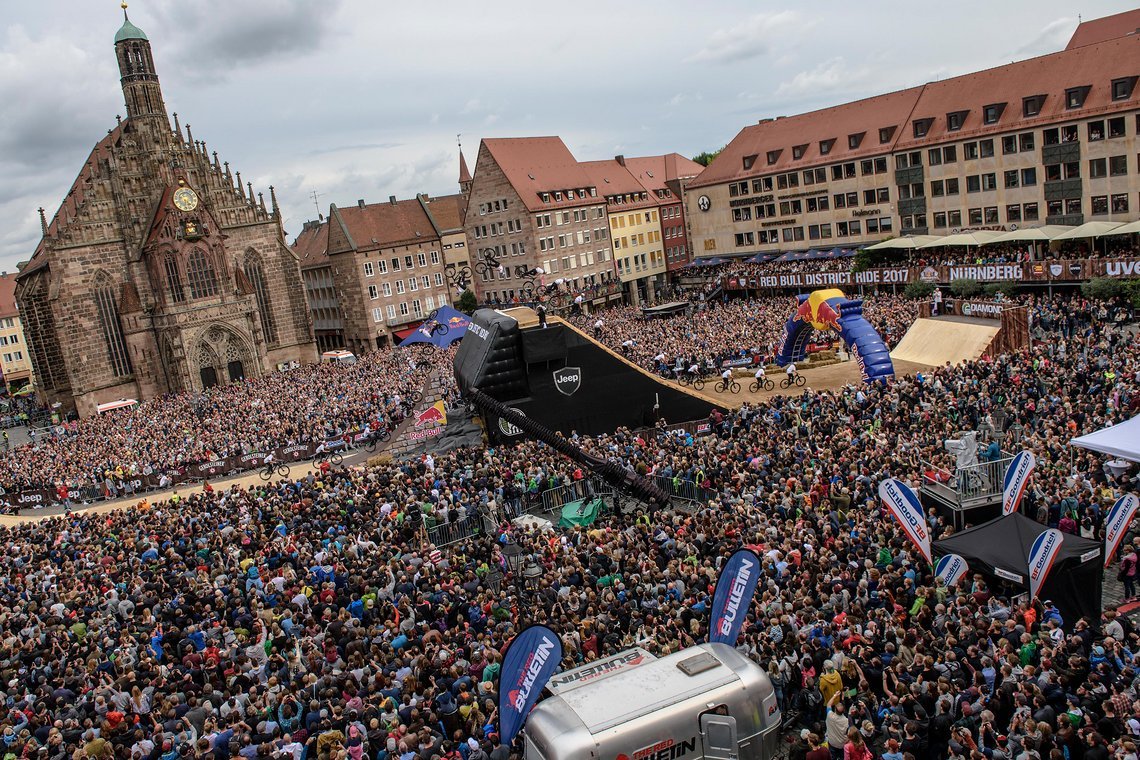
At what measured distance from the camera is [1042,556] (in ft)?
43.7

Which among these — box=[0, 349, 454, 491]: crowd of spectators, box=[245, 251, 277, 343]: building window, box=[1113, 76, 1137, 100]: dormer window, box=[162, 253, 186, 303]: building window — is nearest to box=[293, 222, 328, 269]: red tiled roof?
box=[245, 251, 277, 343]: building window

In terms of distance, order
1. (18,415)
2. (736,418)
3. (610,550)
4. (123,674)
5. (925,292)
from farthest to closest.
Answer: (18,415)
(925,292)
(736,418)
(610,550)
(123,674)

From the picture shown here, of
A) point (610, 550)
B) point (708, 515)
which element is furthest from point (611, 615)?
point (708, 515)

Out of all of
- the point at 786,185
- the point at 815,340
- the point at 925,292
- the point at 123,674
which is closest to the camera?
the point at 123,674

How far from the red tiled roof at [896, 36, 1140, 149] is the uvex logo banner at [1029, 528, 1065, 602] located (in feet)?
142

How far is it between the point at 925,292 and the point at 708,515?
37.1 metres

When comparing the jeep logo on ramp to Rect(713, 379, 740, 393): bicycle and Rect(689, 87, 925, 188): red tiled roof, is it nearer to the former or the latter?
Rect(713, 379, 740, 393): bicycle

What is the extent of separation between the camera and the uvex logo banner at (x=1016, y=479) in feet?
53.4

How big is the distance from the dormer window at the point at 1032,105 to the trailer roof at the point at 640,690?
5158 cm

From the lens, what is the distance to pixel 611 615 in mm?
14812

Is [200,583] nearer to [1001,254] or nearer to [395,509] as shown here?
[395,509]

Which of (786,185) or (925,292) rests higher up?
(786,185)

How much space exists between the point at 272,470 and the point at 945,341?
2844 cm

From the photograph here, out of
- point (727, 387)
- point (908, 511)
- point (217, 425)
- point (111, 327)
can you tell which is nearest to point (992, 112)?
point (727, 387)
